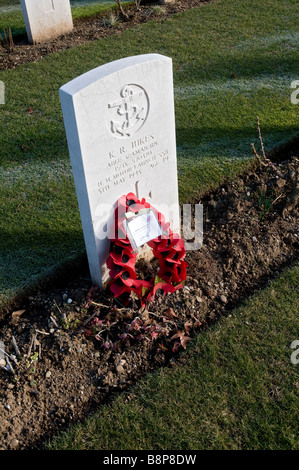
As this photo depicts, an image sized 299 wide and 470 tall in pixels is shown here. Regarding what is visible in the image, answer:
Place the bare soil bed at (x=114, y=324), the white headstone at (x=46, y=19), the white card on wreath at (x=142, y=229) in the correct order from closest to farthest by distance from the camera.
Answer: the bare soil bed at (x=114, y=324)
the white card on wreath at (x=142, y=229)
the white headstone at (x=46, y=19)

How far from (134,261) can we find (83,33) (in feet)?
17.4

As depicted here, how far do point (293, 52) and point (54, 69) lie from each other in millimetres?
3300

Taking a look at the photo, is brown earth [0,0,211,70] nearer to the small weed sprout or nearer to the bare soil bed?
the small weed sprout

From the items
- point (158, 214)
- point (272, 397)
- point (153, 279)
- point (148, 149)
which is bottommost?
point (272, 397)

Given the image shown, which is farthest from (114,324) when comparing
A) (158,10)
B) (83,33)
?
(158,10)

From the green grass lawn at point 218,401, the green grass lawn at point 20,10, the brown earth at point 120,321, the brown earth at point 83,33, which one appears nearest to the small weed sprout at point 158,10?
the brown earth at point 83,33

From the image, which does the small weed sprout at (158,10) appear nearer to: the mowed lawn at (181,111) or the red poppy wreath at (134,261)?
the mowed lawn at (181,111)

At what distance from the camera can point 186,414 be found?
3.09 m

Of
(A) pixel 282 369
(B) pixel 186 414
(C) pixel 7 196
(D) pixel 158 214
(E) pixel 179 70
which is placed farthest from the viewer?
(E) pixel 179 70

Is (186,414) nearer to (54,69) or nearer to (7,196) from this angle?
(7,196)

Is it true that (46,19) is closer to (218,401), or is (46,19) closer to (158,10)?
(158,10)

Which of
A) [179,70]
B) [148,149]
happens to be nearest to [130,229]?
[148,149]

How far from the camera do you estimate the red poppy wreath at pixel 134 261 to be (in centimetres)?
356

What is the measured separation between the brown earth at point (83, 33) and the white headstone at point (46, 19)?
0.10 metres
